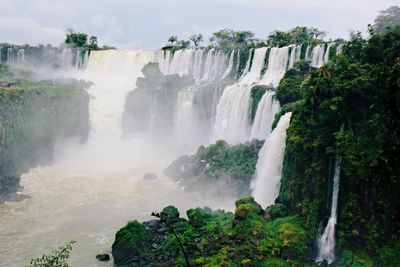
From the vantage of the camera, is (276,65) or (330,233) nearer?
(330,233)

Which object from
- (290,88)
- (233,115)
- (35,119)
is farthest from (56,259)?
(35,119)

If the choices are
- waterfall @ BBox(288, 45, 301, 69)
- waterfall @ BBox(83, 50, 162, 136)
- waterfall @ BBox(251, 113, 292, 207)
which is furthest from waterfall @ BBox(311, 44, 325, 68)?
waterfall @ BBox(83, 50, 162, 136)

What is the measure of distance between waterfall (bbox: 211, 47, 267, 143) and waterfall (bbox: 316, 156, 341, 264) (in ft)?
61.5

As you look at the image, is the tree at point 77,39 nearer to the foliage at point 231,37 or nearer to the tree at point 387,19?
the foliage at point 231,37

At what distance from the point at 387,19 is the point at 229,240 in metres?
37.0

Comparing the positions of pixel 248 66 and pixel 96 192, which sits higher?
pixel 248 66

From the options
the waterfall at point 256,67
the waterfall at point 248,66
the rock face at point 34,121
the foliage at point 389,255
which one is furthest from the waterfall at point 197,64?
the foliage at point 389,255

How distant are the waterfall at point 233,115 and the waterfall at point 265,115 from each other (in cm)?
259

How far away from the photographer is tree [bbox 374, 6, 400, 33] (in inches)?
1750

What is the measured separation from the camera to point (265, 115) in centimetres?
3534

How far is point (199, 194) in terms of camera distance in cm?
3381

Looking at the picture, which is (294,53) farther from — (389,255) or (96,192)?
(389,255)

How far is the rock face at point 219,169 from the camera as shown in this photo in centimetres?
3325

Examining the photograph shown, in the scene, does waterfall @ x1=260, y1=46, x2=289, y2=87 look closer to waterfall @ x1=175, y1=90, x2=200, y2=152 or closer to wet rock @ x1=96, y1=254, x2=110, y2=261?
waterfall @ x1=175, y1=90, x2=200, y2=152
